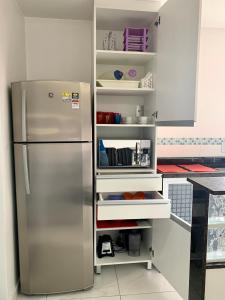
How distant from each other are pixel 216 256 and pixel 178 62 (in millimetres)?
1223

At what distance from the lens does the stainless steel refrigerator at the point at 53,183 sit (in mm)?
1822

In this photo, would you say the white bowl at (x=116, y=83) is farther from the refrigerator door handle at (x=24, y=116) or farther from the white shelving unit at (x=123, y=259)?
the white shelving unit at (x=123, y=259)

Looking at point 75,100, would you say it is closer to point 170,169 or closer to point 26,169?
point 26,169

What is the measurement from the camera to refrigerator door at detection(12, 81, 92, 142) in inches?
71.0

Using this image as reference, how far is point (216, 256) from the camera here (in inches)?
56.4

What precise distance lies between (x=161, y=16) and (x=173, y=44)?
359 millimetres

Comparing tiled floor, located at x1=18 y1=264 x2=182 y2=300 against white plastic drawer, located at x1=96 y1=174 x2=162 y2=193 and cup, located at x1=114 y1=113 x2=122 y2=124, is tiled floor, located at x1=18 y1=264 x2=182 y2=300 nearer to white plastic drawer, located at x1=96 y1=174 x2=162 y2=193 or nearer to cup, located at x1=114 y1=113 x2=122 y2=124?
white plastic drawer, located at x1=96 y1=174 x2=162 y2=193

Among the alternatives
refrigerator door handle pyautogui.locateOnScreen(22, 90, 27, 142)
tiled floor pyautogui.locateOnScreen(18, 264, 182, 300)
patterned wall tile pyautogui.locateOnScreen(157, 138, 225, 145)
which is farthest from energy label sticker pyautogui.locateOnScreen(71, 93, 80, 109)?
tiled floor pyautogui.locateOnScreen(18, 264, 182, 300)

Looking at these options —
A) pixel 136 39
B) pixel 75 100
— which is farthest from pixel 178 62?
pixel 75 100

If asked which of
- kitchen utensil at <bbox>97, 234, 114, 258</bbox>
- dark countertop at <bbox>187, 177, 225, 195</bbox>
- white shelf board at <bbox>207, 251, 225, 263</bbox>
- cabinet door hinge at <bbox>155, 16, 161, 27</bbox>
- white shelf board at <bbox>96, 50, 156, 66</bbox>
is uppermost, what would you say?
cabinet door hinge at <bbox>155, 16, 161, 27</bbox>

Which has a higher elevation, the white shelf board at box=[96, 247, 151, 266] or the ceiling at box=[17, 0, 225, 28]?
the ceiling at box=[17, 0, 225, 28]

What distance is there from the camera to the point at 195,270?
146 centimetres

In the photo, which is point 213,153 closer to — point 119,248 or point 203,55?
point 203,55

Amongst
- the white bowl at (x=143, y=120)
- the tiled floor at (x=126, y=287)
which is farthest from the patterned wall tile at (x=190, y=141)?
the tiled floor at (x=126, y=287)
